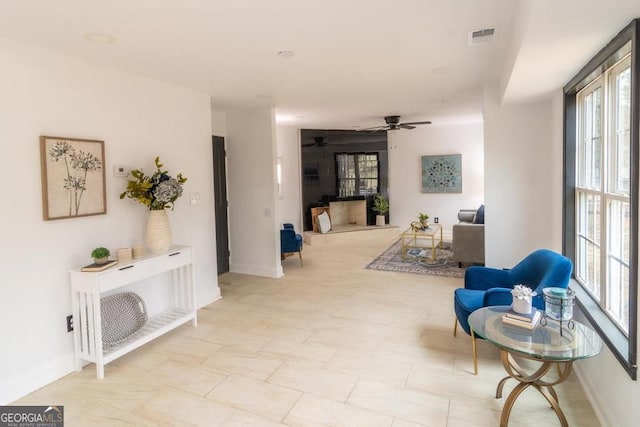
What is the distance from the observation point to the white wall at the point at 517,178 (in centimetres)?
390

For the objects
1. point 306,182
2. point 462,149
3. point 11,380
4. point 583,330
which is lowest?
point 11,380

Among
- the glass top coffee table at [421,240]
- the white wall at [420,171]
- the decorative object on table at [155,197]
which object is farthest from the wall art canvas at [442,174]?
the decorative object on table at [155,197]

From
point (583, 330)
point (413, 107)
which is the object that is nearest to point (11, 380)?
point (583, 330)

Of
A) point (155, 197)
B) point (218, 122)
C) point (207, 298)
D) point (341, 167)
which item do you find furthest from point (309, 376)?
point (341, 167)

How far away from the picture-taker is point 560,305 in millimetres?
2182

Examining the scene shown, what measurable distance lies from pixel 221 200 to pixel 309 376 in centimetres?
351

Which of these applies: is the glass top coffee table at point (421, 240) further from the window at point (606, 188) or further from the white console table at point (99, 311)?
the white console table at point (99, 311)

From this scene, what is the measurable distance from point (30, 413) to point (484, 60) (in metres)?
4.37

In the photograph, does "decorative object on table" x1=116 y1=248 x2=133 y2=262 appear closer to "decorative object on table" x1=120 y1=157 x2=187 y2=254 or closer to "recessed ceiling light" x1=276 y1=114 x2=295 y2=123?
"decorative object on table" x1=120 y1=157 x2=187 y2=254

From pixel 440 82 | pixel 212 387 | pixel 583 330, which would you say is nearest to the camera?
pixel 583 330

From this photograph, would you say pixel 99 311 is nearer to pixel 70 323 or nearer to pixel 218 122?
pixel 70 323

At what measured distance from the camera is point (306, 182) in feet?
27.2

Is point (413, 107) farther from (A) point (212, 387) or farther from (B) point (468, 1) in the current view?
(A) point (212, 387)

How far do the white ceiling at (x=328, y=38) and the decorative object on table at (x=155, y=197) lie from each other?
99cm
